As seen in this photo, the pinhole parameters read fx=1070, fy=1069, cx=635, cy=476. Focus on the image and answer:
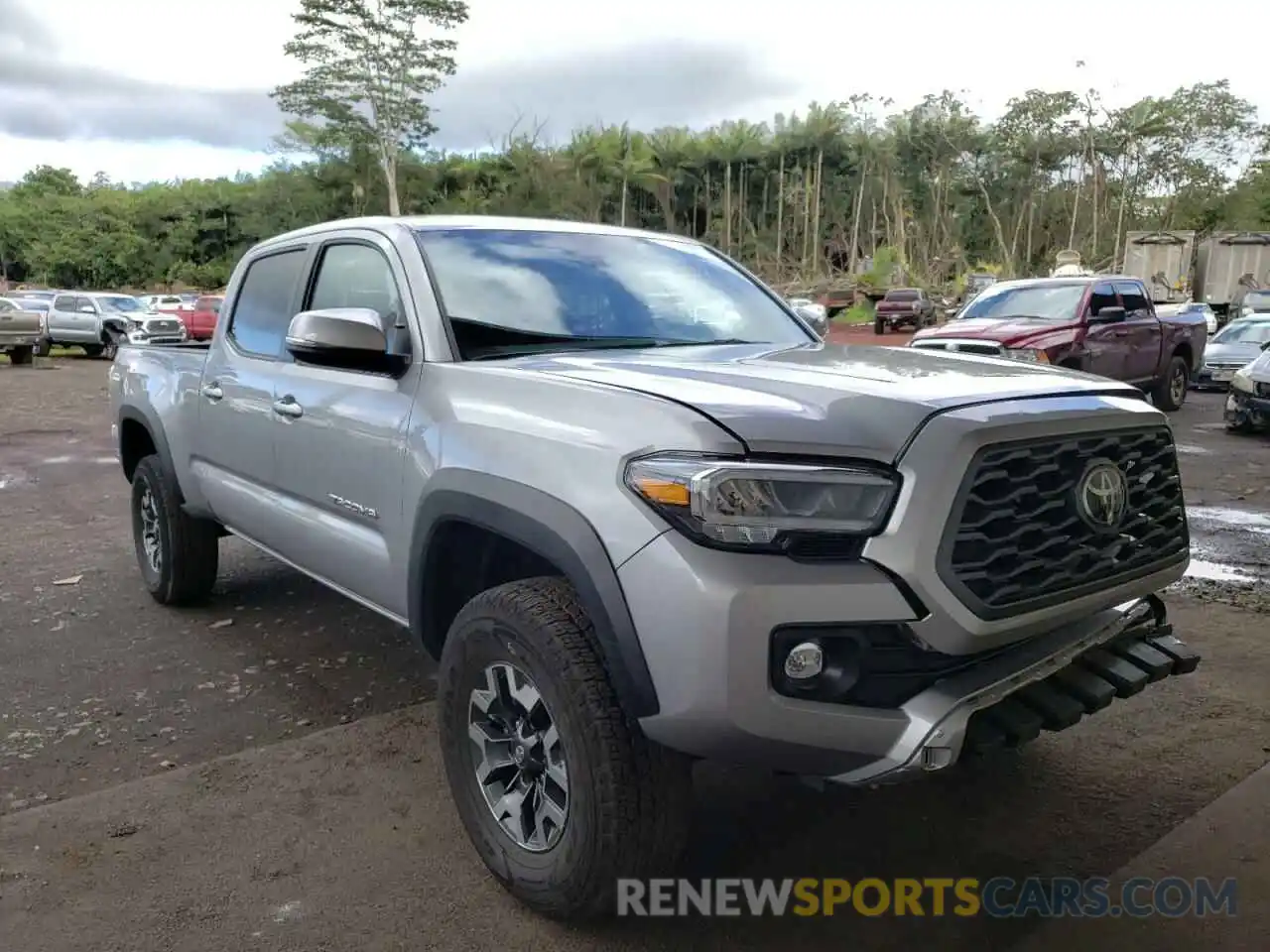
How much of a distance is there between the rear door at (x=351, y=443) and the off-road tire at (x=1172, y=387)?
12213 mm

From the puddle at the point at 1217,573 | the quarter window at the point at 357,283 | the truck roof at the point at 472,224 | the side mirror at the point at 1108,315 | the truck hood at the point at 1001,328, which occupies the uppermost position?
the truck roof at the point at 472,224

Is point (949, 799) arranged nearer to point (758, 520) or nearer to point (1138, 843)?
point (1138, 843)

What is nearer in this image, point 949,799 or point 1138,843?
point 1138,843

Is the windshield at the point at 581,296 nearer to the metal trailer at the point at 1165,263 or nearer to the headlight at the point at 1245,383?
the headlight at the point at 1245,383

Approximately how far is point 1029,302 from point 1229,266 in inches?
761

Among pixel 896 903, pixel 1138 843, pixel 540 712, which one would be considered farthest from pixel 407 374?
pixel 1138 843

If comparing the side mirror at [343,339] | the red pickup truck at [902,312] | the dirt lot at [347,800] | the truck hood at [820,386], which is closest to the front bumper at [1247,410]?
the dirt lot at [347,800]

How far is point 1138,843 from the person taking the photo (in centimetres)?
305

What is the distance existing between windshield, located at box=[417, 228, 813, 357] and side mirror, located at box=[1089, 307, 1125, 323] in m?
8.96

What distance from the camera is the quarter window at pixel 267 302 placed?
427cm

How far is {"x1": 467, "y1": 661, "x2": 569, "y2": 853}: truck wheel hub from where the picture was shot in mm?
2609

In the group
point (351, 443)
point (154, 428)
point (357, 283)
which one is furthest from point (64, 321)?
point (351, 443)

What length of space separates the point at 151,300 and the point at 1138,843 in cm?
3420

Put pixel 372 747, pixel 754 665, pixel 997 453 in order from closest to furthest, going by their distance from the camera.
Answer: pixel 754 665, pixel 997 453, pixel 372 747
